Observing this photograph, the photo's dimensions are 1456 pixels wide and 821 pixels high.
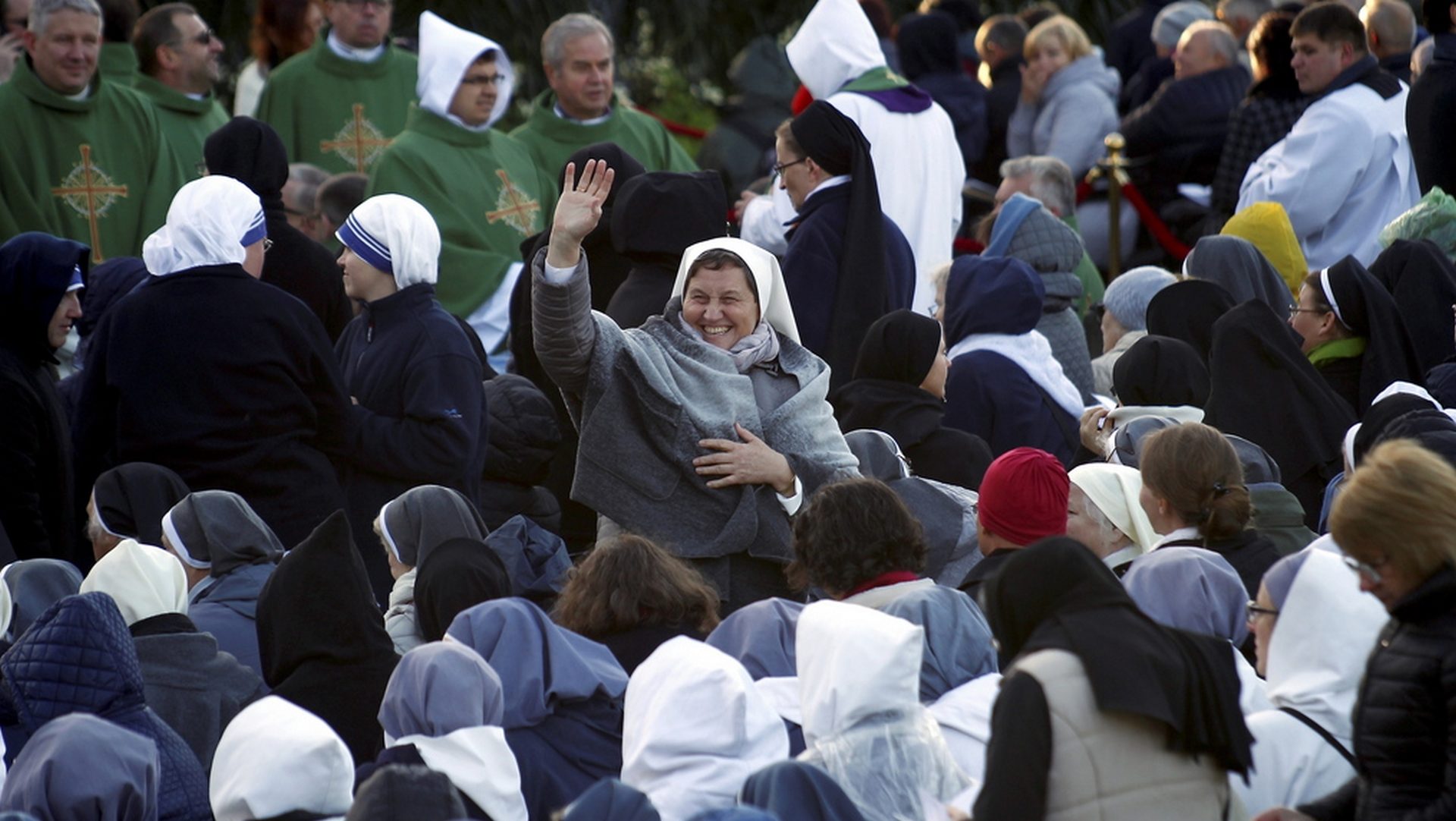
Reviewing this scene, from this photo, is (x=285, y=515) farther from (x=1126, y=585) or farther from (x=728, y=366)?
(x=1126, y=585)

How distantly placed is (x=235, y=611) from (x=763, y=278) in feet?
5.34

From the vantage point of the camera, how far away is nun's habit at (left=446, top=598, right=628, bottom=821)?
4586 mm

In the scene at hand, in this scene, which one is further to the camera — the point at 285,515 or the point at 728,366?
the point at 285,515

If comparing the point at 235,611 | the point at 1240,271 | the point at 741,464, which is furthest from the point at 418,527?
the point at 1240,271

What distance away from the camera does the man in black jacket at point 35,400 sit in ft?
21.9

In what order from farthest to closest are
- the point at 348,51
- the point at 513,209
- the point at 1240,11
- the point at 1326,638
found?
the point at 1240,11 < the point at 348,51 < the point at 513,209 < the point at 1326,638

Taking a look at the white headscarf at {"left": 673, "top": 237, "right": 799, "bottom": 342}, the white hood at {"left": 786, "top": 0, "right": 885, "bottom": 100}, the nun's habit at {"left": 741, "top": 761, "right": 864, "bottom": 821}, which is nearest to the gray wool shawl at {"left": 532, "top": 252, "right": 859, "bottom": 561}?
the white headscarf at {"left": 673, "top": 237, "right": 799, "bottom": 342}

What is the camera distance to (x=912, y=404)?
265 inches

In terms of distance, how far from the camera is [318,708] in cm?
504

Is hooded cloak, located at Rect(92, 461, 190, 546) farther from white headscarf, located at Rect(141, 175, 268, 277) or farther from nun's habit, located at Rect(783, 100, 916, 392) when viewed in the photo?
nun's habit, located at Rect(783, 100, 916, 392)

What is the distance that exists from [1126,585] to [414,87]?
22.2 ft

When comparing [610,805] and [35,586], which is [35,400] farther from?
[610,805]

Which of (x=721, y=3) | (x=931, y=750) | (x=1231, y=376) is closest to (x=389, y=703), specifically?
(x=931, y=750)

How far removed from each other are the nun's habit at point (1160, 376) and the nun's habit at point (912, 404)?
0.67m
